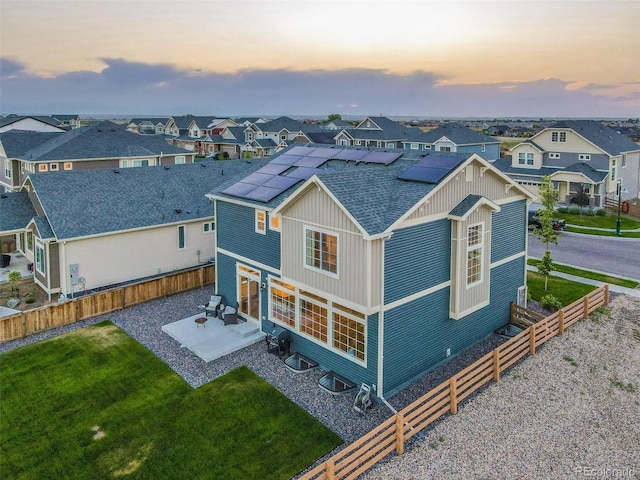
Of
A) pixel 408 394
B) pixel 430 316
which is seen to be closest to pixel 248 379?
pixel 408 394

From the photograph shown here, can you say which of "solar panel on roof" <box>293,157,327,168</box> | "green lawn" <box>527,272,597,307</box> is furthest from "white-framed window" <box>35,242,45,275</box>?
"green lawn" <box>527,272,597,307</box>

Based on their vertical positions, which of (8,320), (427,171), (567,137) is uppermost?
(567,137)

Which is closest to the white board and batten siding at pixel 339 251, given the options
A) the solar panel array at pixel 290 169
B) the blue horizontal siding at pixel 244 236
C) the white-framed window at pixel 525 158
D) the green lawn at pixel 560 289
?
the blue horizontal siding at pixel 244 236

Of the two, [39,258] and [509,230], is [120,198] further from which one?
[509,230]

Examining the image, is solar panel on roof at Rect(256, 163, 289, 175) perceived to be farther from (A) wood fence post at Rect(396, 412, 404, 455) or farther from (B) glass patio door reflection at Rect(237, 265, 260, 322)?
(A) wood fence post at Rect(396, 412, 404, 455)

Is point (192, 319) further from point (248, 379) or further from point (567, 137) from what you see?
point (567, 137)
